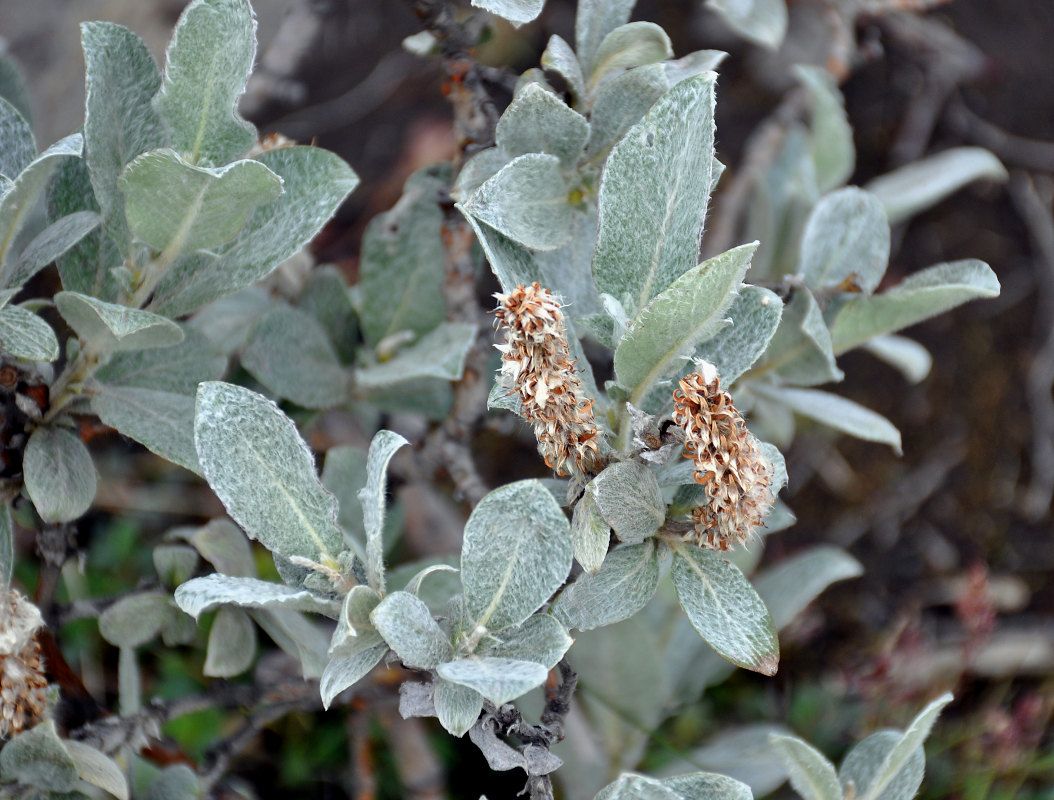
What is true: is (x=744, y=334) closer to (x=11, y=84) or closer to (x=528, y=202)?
(x=528, y=202)

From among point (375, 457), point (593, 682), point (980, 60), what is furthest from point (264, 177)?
point (980, 60)

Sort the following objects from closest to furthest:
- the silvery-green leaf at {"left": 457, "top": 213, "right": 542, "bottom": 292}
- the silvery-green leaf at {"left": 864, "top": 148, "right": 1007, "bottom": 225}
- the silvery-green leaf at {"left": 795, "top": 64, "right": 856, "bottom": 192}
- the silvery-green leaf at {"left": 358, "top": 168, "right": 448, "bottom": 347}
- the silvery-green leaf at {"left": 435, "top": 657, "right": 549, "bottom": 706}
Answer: the silvery-green leaf at {"left": 435, "top": 657, "right": 549, "bottom": 706} < the silvery-green leaf at {"left": 457, "top": 213, "right": 542, "bottom": 292} < the silvery-green leaf at {"left": 358, "top": 168, "right": 448, "bottom": 347} < the silvery-green leaf at {"left": 795, "top": 64, "right": 856, "bottom": 192} < the silvery-green leaf at {"left": 864, "top": 148, "right": 1007, "bottom": 225}

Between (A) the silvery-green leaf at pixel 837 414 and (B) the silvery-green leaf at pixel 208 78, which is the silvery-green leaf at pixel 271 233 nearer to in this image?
(B) the silvery-green leaf at pixel 208 78

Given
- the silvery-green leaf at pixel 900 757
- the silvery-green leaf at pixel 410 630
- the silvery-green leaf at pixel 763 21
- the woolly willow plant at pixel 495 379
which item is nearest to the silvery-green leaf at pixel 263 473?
the woolly willow plant at pixel 495 379

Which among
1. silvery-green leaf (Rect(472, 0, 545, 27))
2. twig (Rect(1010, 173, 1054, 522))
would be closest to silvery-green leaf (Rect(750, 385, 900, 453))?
silvery-green leaf (Rect(472, 0, 545, 27))

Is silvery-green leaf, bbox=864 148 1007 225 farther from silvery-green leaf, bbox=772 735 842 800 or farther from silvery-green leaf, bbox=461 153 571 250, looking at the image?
silvery-green leaf, bbox=772 735 842 800
